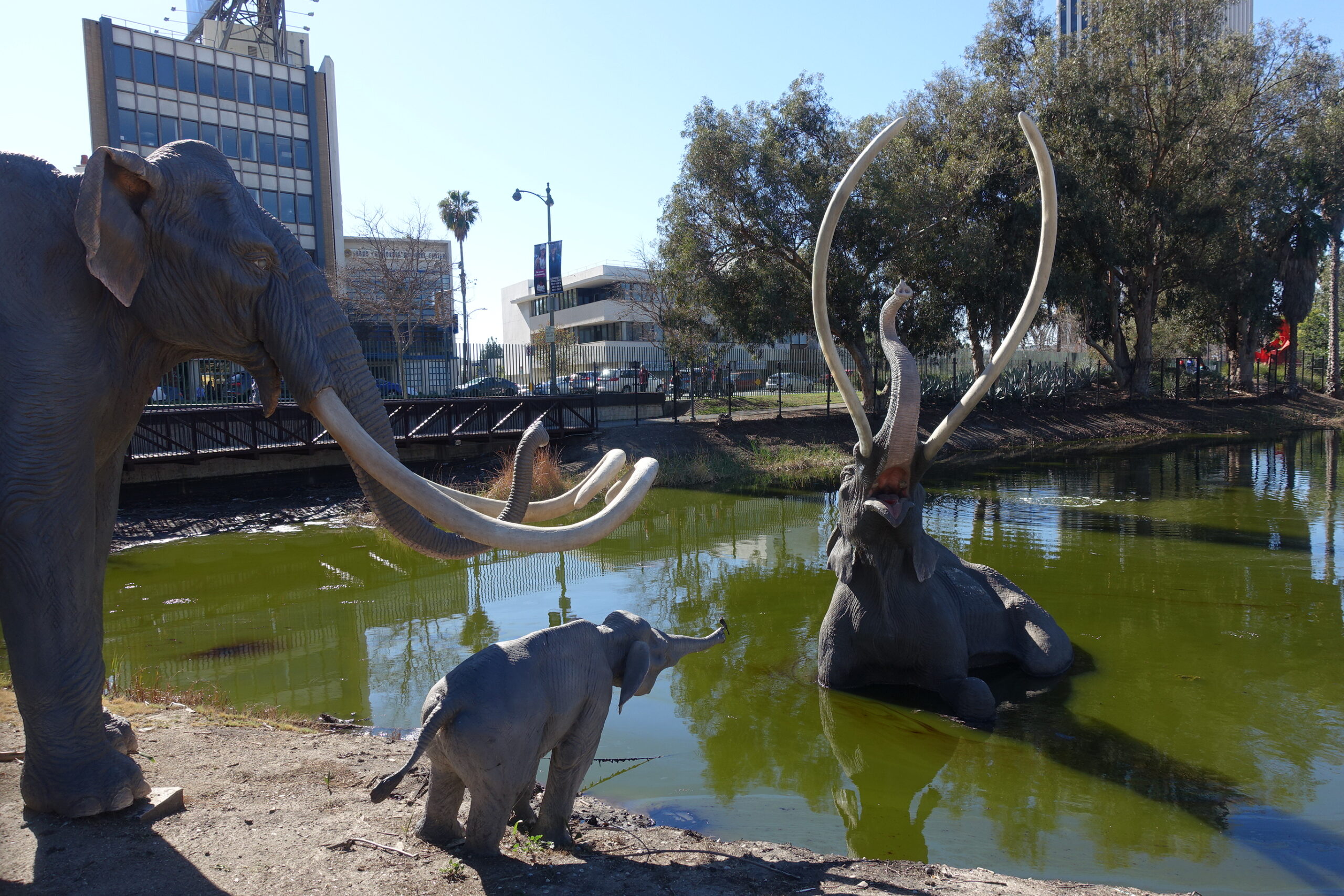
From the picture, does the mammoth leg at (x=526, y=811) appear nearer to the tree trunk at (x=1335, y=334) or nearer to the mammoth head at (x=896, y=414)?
the mammoth head at (x=896, y=414)

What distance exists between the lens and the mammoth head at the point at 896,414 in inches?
209

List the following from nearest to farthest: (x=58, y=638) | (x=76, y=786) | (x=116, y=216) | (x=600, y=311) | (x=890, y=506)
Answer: (x=116, y=216)
(x=58, y=638)
(x=76, y=786)
(x=890, y=506)
(x=600, y=311)

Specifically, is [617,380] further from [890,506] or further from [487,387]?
[890,506]

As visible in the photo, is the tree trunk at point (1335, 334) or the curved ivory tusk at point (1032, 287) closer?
the curved ivory tusk at point (1032, 287)

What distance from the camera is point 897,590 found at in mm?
5633

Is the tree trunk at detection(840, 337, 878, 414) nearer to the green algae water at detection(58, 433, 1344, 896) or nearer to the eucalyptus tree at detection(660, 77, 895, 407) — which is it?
the eucalyptus tree at detection(660, 77, 895, 407)

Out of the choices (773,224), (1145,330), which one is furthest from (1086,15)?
(773,224)

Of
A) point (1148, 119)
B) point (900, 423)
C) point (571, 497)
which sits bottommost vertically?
point (571, 497)

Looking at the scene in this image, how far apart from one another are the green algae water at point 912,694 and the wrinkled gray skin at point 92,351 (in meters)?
2.41

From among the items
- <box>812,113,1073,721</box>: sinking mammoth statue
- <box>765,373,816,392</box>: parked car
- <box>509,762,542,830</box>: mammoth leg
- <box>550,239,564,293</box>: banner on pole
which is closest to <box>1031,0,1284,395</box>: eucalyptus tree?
<box>550,239,564,293</box>: banner on pole

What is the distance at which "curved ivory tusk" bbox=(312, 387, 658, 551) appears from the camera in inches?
109

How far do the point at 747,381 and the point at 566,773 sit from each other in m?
39.8

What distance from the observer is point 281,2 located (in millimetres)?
39312

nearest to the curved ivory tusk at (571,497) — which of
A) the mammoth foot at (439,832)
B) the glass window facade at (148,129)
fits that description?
the mammoth foot at (439,832)
